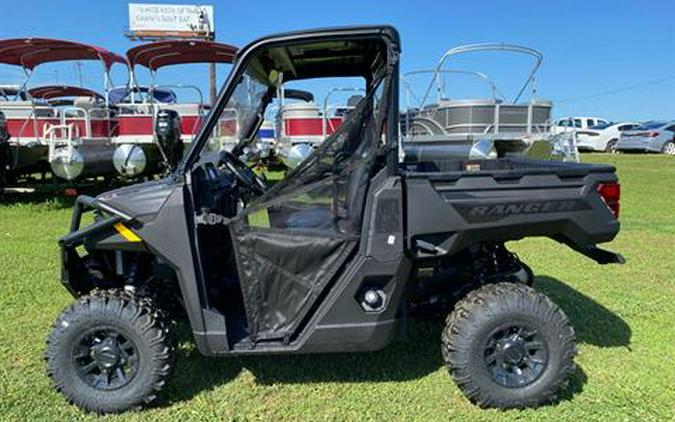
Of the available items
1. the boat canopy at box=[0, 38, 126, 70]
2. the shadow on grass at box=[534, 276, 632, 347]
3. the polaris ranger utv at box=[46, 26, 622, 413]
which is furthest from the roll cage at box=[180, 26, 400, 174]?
the boat canopy at box=[0, 38, 126, 70]

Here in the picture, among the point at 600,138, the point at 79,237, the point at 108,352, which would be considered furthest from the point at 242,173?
the point at 600,138

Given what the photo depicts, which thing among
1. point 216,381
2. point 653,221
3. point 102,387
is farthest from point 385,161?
point 653,221

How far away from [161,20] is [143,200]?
127 feet

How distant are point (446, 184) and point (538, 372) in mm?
1092

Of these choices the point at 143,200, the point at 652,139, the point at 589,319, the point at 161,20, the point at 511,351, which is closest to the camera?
the point at 143,200

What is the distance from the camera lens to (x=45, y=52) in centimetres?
1048

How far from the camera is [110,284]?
10.6ft

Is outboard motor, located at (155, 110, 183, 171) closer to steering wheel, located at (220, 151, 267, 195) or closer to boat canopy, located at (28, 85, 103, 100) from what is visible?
steering wheel, located at (220, 151, 267, 195)

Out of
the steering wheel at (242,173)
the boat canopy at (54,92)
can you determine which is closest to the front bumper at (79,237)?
the steering wheel at (242,173)

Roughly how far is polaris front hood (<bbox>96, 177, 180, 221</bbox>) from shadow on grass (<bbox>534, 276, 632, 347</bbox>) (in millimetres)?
2829

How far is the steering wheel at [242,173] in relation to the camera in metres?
3.29

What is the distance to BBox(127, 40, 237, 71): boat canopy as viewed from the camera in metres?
10.4

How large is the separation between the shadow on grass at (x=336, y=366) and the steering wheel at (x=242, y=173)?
1.02m

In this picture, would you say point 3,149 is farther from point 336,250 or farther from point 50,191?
point 336,250
